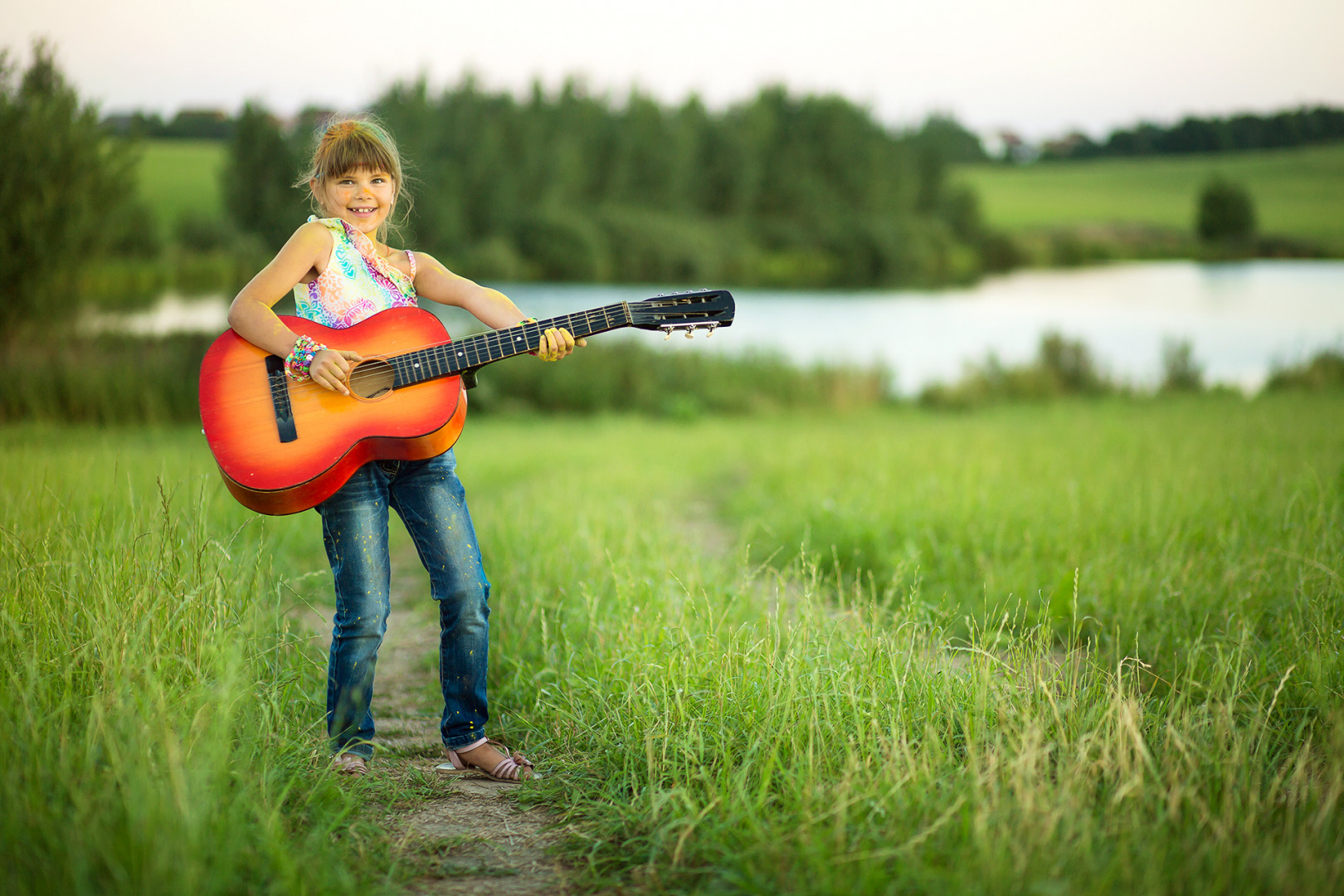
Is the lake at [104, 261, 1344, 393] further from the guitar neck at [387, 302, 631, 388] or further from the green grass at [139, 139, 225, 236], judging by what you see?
the green grass at [139, 139, 225, 236]

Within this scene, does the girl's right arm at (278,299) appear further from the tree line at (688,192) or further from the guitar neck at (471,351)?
the tree line at (688,192)

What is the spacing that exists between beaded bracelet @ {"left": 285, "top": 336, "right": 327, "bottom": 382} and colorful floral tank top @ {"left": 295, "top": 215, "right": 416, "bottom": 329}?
17 cm

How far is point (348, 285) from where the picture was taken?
9.33 ft

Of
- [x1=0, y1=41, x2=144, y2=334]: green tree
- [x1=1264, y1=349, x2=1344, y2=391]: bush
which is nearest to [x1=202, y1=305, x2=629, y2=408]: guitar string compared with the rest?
[x1=0, y1=41, x2=144, y2=334]: green tree

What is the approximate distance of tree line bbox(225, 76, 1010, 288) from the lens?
112 feet

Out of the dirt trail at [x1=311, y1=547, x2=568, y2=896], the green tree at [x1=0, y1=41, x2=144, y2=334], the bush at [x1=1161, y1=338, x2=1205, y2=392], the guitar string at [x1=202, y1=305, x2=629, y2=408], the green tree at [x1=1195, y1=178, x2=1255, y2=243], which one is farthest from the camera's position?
the green tree at [x1=1195, y1=178, x2=1255, y2=243]

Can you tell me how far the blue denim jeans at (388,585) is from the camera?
2.67m

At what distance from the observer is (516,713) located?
3.13m

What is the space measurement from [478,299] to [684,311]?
74 centimetres

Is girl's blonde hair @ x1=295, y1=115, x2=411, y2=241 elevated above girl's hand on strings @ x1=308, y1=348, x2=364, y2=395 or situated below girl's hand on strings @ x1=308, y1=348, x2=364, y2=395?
above

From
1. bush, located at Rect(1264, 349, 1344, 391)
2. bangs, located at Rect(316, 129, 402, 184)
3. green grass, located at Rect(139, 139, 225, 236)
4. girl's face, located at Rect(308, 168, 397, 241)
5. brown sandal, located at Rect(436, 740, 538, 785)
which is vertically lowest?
bush, located at Rect(1264, 349, 1344, 391)

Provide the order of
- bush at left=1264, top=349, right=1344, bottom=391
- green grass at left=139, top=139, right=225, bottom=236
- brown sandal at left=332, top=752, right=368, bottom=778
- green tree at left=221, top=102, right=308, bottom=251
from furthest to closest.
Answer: green grass at left=139, top=139, right=225, bottom=236 < green tree at left=221, top=102, right=308, bottom=251 < bush at left=1264, top=349, right=1344, bottom=391 < brown sandal at left=332, top=752, right=368, bottom=778

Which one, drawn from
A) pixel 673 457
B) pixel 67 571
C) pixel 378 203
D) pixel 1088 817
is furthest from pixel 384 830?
pixel 673 457

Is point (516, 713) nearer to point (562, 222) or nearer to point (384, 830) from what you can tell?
point (384, 830)
